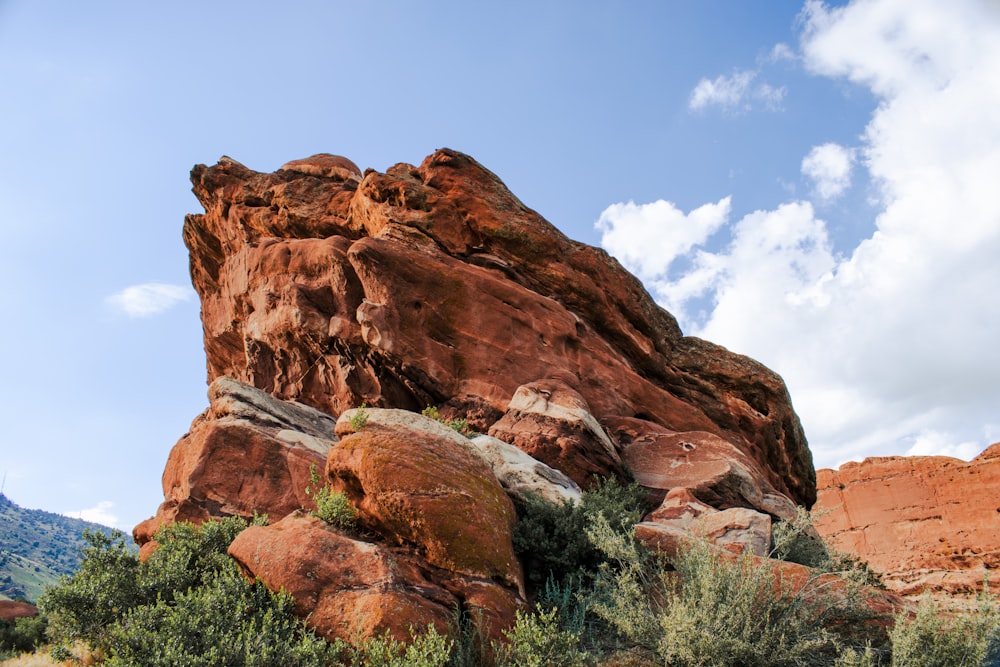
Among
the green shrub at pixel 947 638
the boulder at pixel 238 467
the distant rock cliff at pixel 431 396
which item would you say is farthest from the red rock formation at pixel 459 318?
the green shrub at pixel 947 638

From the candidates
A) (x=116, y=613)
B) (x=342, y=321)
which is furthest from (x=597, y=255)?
(x=116, y=613)

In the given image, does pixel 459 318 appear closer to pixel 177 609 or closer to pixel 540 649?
pixel 177 609

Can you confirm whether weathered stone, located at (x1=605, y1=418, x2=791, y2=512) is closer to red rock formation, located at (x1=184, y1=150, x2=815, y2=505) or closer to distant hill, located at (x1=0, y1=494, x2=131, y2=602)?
red rock formation, located at (x1=184, y1=150, x2=815, y2=505)

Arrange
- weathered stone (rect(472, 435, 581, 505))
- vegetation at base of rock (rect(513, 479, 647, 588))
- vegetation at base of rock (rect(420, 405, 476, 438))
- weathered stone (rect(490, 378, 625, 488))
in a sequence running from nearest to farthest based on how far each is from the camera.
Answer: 1. vegetation at base of rock (rect(513, 479, 647, 588))
2. weathered stone (rect(472, 435, 581, 505))
3. weathered stone (rect(490, 378, 625, 488))
4. vegetation at base of rock (rect(420, 405, 476, 438))

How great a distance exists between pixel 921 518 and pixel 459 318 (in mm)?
32625

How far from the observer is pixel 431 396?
17453mm

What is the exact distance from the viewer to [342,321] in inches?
731

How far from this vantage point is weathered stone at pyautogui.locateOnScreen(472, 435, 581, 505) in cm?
1092

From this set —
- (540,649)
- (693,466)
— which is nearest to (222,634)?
(540,649)

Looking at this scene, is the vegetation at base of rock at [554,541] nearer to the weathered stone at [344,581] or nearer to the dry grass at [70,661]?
the weathered stone at [344,581]

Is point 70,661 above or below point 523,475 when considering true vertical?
below

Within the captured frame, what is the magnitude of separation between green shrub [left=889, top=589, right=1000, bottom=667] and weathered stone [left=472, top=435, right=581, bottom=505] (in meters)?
4.77

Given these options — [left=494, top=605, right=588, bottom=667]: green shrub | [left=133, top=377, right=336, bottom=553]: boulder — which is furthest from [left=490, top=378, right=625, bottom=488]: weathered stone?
[left=494, top=605, right=588, bottom=667]: green shrub

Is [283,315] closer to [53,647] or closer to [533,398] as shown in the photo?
[533,398]
